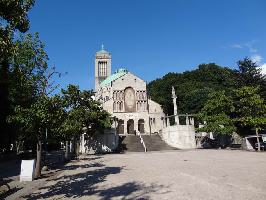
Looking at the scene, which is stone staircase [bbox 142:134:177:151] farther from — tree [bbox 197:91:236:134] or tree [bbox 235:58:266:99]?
tree [bbox 235:58:266:99]

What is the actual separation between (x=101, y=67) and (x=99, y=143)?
53.3 metres

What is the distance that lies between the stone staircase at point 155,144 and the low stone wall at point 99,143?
5838 mm

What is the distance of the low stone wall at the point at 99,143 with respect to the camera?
47938 millimetres

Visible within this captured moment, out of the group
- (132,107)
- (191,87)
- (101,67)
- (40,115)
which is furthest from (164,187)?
(101,67)

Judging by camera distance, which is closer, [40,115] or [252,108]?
[40,115]

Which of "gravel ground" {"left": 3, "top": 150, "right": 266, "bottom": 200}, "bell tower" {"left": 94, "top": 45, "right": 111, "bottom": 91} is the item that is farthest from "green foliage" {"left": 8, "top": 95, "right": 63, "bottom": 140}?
"bell tower" {"left": 94, "top": 45, "right": 111, "bottom": 91}

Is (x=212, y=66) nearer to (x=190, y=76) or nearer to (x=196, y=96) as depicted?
(x=190, y=76)

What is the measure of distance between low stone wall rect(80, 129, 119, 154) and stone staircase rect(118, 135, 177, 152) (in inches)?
72.0

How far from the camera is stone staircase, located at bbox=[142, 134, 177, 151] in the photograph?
48.8 meters

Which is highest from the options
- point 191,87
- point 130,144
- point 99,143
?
point 191,87

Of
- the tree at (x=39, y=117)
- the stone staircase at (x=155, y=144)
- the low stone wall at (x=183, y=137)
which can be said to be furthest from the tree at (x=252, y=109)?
the tree at (x=39, y=117)

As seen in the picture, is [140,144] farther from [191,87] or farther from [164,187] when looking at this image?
[191,87]

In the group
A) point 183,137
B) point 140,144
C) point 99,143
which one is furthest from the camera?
point 140,144

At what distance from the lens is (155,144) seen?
2018 inches
